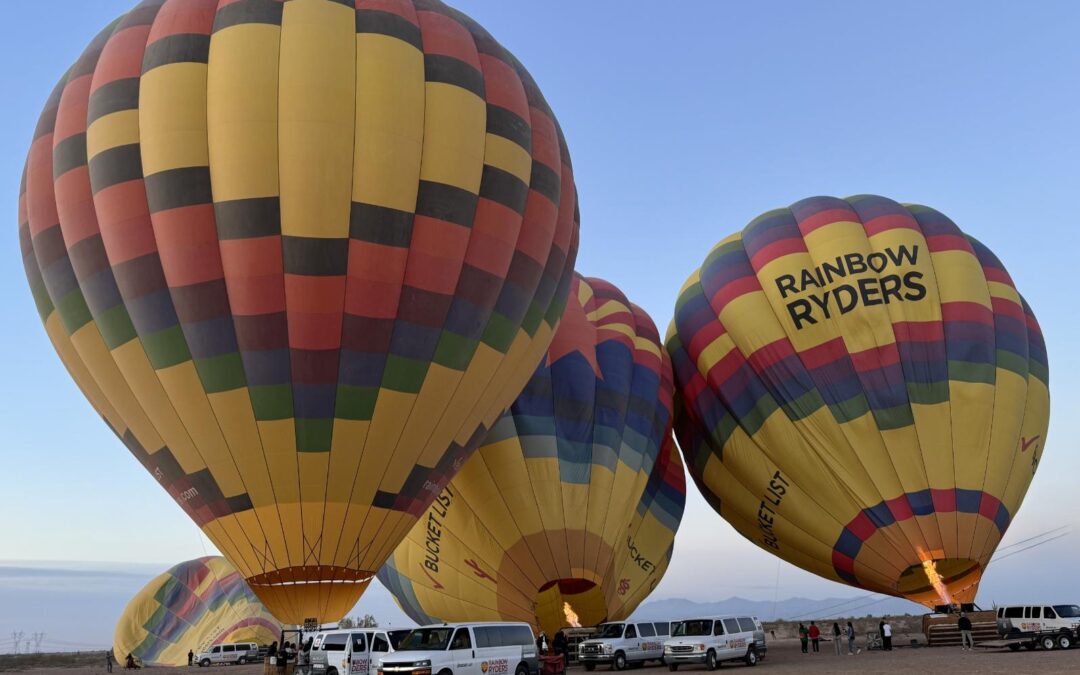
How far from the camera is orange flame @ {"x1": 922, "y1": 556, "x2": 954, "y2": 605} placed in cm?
1741

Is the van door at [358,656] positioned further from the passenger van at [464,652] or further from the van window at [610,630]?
the van window at [610,630]

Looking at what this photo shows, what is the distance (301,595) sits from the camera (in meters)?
12.5

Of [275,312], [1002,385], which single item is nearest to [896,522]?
[1002,385]

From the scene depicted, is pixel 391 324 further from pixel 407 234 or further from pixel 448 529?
pixel 448 529

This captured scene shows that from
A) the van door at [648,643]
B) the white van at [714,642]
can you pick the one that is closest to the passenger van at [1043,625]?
the white van at [714,642]

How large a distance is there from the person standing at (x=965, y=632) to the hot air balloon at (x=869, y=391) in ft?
1.17

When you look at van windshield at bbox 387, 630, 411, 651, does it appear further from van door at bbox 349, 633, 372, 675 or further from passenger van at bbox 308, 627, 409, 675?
van door at bbox 349, 633, 372, 675

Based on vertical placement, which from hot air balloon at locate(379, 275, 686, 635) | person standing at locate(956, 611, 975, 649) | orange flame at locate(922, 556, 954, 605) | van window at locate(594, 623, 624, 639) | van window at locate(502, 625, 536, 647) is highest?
hot air balloon at locate(379, 275, 686, 635)

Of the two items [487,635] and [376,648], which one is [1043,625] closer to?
[487,635]

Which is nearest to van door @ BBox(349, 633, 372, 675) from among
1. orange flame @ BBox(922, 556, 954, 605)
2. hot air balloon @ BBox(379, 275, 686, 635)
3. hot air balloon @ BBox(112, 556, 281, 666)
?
hot air balloon @ BBox(379, 275, 686, 635)

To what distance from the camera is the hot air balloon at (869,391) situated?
1770 cm

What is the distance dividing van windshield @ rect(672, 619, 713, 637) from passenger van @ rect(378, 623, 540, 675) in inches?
187

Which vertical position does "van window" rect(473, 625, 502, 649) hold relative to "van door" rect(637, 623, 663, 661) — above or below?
above

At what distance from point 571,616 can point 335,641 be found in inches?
225
